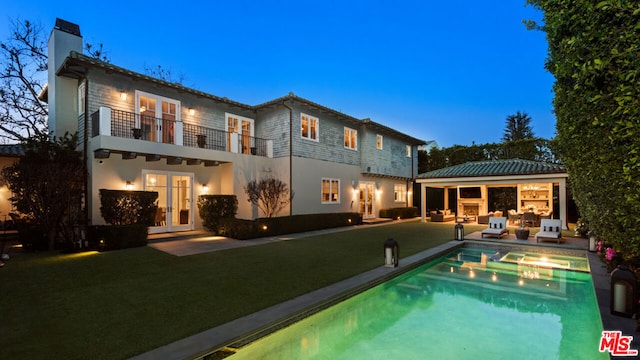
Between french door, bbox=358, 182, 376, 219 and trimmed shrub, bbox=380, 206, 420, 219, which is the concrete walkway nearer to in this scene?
french door, bbox=358, 182, 376, 219

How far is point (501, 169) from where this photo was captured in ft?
56.6

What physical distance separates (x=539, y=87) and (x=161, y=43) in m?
91.4

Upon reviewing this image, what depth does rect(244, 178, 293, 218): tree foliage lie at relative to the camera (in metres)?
14.3

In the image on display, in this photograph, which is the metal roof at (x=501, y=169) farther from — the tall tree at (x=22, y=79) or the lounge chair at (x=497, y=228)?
the tall tree at (x=22, y=79)

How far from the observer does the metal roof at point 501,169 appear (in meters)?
15.6

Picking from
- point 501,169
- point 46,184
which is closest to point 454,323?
point 46,184

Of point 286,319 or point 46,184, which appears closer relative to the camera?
point 286,319

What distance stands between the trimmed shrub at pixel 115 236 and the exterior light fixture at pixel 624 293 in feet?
38.3

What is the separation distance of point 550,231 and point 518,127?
42988 millimetres

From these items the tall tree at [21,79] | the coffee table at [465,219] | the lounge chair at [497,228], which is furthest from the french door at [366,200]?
the tall tree at [21,79]

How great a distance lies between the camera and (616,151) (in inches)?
125

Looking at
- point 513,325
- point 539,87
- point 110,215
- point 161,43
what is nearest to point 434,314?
point 513,325

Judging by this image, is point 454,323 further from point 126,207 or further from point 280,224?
point 126,207

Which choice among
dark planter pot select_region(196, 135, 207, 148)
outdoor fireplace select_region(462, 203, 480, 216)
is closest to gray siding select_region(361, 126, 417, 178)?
outdoor fireplace select_region(462, 203, 480, 216)
